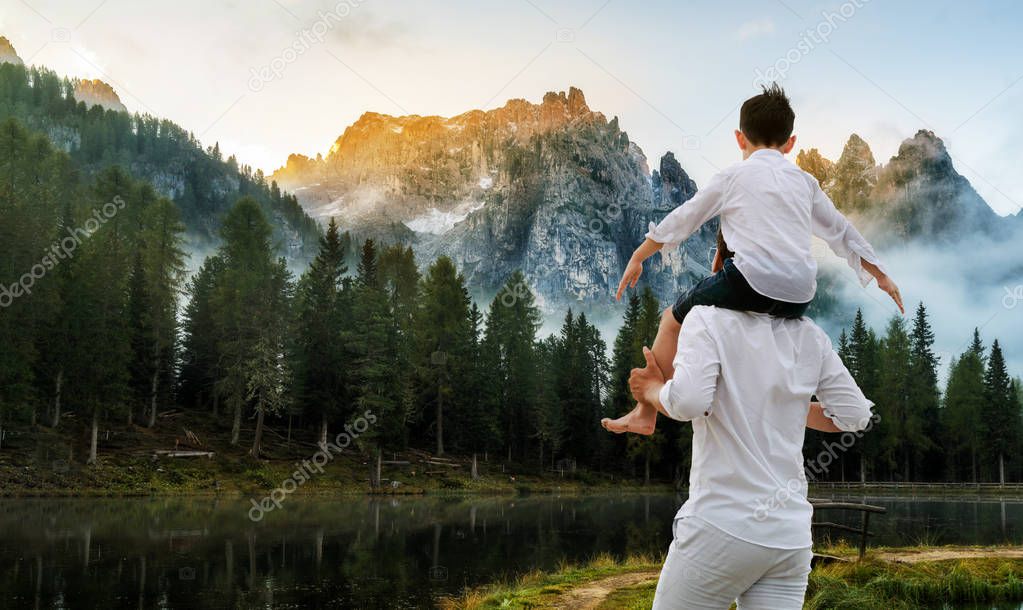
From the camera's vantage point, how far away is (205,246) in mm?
128750

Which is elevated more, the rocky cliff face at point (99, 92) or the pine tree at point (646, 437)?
the rocky cliff face at point (99, 92)

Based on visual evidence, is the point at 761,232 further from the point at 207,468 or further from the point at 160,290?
the point at 160,290

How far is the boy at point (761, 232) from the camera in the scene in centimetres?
250

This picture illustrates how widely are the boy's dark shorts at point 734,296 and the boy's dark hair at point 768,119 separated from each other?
1.74ft

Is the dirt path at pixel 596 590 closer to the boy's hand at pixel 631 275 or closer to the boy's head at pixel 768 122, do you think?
the boy's hand at pixel 631 275

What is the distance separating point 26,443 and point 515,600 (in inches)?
1369

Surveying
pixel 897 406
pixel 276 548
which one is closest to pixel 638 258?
pixel 276 548

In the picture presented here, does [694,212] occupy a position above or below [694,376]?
above

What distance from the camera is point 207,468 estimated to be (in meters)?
42.2

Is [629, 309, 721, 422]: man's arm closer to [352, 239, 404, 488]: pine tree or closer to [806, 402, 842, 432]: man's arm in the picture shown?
[806, 402, 842, 432]: man's arm

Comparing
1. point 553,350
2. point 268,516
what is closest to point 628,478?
point 553,350

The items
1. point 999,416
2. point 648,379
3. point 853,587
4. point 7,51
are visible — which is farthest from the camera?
point 7,51

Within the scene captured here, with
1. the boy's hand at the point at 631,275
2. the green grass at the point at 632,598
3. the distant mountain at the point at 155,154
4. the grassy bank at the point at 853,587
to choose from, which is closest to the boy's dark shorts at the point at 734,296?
the boy's hand at the point at 631,275

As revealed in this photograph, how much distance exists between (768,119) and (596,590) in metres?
12.6
